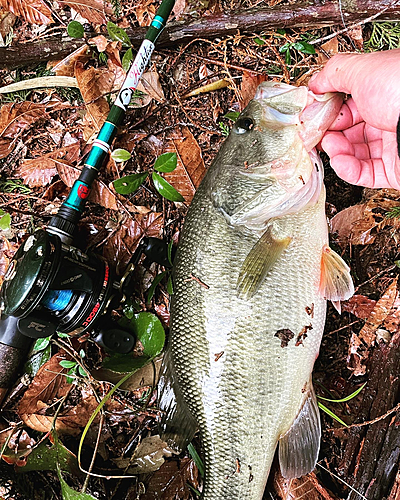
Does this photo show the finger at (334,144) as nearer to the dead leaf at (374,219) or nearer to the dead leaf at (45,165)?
the dead leaf at (374,219)

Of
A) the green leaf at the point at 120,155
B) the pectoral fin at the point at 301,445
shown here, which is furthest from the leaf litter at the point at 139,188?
the pectoral fin at the point at 301,445

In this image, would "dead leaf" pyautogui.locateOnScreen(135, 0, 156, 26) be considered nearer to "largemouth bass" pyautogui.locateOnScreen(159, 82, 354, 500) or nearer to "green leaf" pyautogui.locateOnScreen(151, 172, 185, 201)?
"green leaf" pyautogui.locateOnScreen(151, 172, 185, 201)

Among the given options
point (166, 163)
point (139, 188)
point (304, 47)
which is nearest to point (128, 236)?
point (139, 188)

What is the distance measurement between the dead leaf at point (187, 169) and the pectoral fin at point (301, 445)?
4.49 ft

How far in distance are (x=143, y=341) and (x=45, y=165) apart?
51.1 inches

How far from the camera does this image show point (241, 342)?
1959 millimetres

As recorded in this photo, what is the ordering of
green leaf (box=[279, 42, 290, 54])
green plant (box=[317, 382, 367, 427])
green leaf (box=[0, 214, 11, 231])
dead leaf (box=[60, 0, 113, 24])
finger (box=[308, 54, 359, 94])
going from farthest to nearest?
dead leaf (box=[60, 0, 113, 24]) → green leaf (box=[0, 214, 11, 231]) → green leaf (box=[279, 42, 290, 54]) → green plant (box=[317, 382, 367, 427]) → finger (box=[308, 54, 359, 94])

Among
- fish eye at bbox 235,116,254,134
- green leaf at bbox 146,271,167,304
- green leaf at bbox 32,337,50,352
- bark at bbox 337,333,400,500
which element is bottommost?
bark at bbox 337,333,400,500

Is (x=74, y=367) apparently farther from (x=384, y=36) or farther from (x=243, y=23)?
(x=384, y=36)

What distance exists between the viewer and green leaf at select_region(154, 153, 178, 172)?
252 centimetres

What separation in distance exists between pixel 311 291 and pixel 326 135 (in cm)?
76

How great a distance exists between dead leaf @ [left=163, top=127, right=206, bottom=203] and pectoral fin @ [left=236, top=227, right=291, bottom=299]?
0.83 m

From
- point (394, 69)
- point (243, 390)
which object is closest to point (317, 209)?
point (394, 69)

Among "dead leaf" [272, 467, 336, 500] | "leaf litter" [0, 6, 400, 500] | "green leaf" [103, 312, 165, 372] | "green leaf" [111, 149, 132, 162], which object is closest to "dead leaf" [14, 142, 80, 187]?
"leaf litter" [0, 6, 400, 500]
